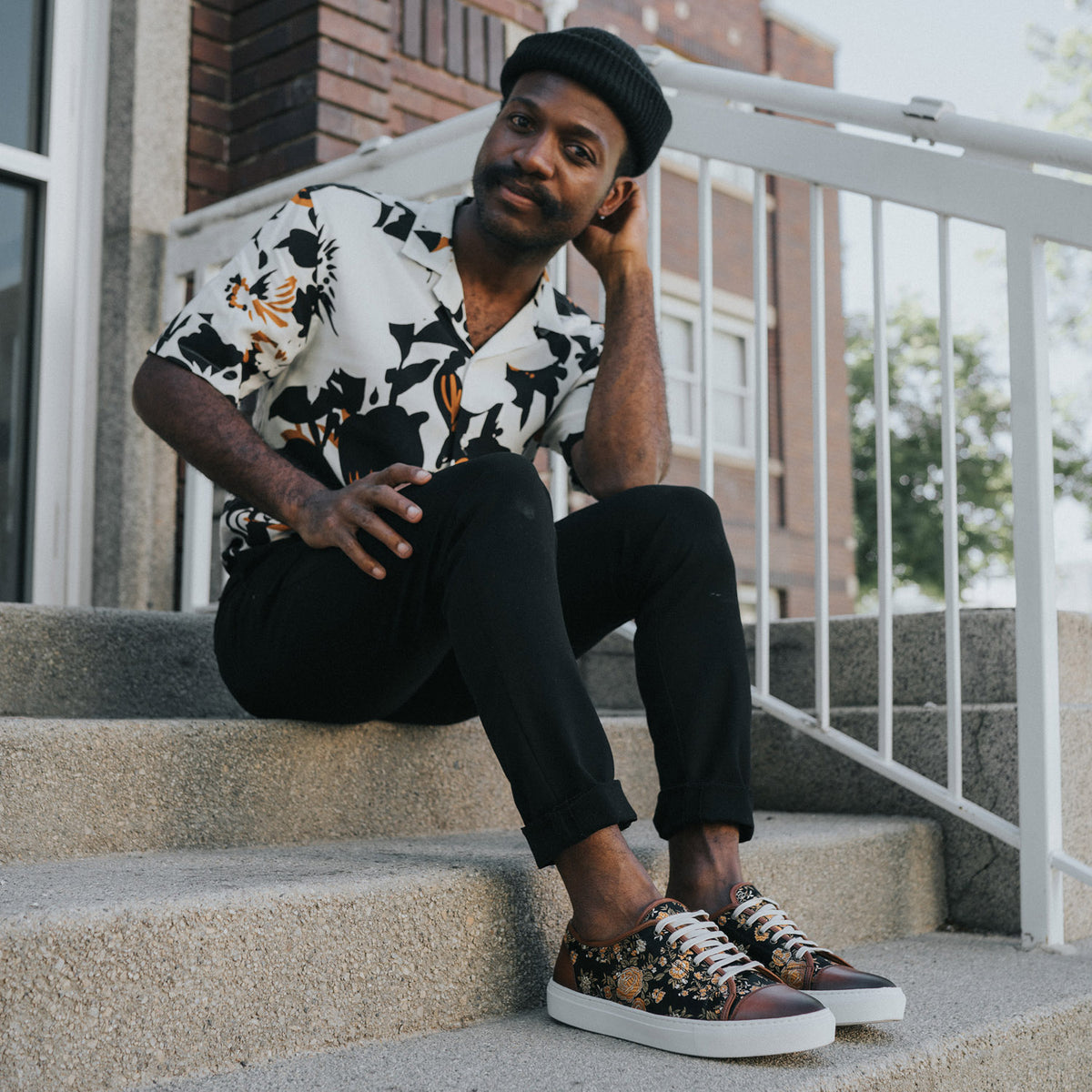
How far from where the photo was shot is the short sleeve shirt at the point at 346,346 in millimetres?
1593

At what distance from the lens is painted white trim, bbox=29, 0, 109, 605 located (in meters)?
2.80

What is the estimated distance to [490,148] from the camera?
175cm

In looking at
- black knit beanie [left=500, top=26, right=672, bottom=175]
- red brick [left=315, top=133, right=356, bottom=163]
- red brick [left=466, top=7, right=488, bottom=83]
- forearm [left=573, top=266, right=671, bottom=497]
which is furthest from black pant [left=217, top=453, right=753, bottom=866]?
red brick [left=466, top=7, right=488, bottom=83]

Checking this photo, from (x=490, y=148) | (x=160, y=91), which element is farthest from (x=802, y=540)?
(x=490, y=148)

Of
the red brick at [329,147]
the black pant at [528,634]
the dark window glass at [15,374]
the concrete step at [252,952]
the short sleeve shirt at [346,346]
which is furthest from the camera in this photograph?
the red brick at [329,147]

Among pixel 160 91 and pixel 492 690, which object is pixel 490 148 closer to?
pixel 492 690

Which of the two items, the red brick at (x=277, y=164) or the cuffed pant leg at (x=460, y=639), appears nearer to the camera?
the cuffed pant leg at (x=460, y=639)

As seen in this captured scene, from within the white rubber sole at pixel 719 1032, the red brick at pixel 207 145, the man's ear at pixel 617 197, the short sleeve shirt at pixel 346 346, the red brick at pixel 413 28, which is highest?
the red brick at pixel 413 28

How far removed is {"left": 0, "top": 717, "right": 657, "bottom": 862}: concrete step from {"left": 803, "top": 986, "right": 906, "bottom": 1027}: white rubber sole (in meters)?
0.65

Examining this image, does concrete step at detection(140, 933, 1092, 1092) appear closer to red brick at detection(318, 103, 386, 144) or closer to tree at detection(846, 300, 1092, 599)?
red brick at detection(318, 103, 386, 144)

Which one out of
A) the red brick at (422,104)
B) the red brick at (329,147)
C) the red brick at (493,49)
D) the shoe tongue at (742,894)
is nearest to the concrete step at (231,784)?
the shoe tongue at (742,894)

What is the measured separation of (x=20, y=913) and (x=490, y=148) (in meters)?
1.21

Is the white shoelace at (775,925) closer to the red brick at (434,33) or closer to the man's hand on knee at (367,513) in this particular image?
the man's hand on knee at (367,513)

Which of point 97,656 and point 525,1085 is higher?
point 97,656
